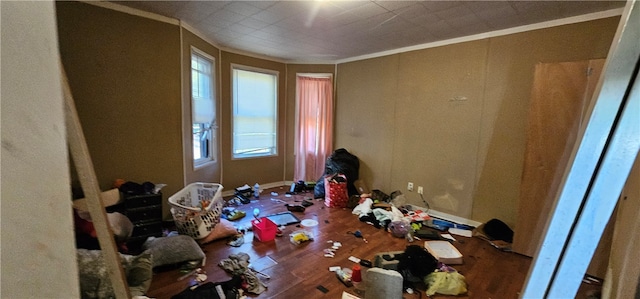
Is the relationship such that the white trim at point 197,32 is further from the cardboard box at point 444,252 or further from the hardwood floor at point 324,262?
the cardboard box at point 444,252

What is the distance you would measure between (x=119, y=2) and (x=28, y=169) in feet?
9.75

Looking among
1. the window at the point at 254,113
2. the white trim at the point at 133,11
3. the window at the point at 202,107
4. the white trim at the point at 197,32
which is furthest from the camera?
the window at the point at 254,113

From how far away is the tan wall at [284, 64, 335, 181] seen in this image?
4766 mm

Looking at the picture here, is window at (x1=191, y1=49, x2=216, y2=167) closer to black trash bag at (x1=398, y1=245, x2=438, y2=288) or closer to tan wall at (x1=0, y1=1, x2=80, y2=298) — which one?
black trash bag at (x1=398, y1=245, x2=438, y2=288)

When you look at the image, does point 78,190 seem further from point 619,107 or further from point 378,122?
point 378,122

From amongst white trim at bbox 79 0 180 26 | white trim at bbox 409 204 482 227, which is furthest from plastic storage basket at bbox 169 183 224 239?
white trim at bbox 409 204 482 227

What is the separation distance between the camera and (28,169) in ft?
1.47

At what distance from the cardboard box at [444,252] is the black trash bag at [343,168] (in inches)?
67.6

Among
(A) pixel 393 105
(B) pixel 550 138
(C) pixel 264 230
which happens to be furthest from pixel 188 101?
(B) pixel 550 138

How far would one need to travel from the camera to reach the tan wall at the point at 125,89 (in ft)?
8.01

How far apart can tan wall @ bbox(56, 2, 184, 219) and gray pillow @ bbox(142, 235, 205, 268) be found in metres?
0.99

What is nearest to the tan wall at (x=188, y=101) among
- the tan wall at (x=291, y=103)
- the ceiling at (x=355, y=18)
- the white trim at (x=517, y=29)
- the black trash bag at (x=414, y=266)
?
the ceiling at (x=355, y=18)

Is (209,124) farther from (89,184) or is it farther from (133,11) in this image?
(89,184)

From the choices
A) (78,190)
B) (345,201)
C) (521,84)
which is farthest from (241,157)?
(521,84)
